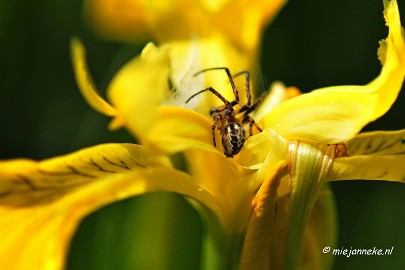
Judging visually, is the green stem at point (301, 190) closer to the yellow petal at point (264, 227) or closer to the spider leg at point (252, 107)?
the yellow petal at point (264, 227)

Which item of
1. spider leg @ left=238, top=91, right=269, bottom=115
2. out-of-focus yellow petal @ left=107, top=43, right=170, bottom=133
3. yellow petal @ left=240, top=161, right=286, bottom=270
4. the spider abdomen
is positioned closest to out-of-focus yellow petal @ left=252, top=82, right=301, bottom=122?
spider leg @ left=238, top=91, right=269, bottom=115

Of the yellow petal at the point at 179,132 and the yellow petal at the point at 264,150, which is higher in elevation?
the yellow petal at the point at 179,132

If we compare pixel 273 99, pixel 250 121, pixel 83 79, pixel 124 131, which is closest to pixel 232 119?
pixel 250 121

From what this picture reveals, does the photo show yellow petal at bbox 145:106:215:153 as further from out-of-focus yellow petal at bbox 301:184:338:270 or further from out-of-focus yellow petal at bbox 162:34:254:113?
out-of-focus yellow petal at bbox 301:184:338:270

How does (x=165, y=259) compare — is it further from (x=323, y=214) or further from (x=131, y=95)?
(x=131, y=95)

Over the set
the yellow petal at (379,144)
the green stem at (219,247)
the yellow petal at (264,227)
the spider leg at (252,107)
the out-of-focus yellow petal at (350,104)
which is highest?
the out-of-focus yellow petal at (350,104)

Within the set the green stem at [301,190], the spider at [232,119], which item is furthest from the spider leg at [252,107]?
the green stem at [301,190]

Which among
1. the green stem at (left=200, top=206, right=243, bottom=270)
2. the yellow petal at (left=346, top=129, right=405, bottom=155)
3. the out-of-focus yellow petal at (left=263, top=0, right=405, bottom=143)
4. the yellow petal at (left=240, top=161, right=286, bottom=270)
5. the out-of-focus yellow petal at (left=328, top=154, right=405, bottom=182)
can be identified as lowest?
the green stem at (left=200, top=206, right=243, bottom=270)

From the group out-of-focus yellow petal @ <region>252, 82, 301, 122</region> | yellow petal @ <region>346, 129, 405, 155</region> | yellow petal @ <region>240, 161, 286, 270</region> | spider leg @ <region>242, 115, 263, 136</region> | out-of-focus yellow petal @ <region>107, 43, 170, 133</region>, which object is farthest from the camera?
out-of-focus yellow petal @ <region>252, 82, 301, 122</region>
